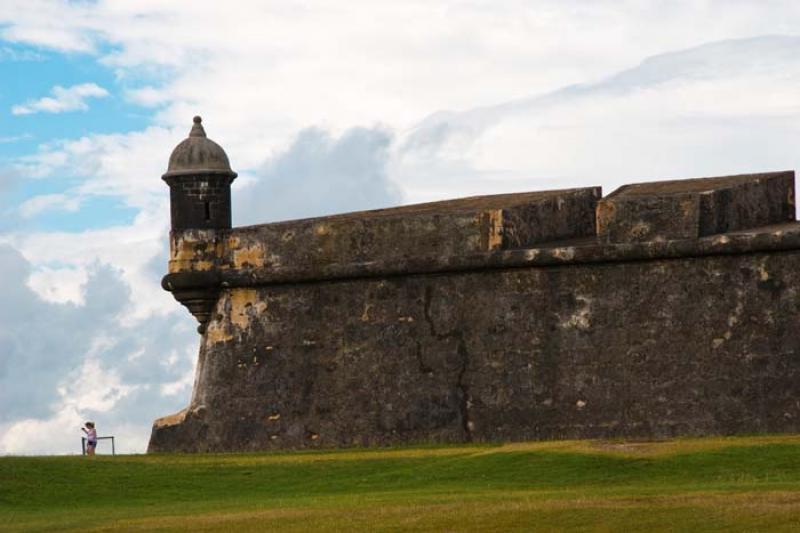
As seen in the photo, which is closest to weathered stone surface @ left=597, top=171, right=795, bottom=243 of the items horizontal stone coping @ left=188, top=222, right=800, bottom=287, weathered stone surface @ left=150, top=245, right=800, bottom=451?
horizontal stone coping @ left=188, top=222, right=800, bottom=287

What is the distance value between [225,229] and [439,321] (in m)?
3.84

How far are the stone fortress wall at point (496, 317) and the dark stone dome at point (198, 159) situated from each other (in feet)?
0.11

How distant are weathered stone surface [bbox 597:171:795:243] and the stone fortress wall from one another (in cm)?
3

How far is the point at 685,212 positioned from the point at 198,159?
7311mm

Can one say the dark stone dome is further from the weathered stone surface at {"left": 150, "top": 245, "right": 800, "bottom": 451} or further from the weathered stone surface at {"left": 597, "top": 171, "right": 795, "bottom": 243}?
the weathered stone surface at {"left": 597, "top": 171, "right": 795, "bottom": 243}

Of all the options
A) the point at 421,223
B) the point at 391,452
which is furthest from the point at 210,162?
the point at 391,452

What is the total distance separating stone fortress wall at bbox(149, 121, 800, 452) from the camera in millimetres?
22484

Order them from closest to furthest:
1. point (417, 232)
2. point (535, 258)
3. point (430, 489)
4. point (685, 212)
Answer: point (430, 489) → point (685, 212) → point (535, 258) → point (417, 232)

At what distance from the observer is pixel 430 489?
1952cm

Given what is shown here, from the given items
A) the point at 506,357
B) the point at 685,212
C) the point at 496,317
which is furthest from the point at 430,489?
the point at 685,212

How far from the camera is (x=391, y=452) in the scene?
2292cm

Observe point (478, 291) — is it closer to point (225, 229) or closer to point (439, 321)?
point (439, 321)

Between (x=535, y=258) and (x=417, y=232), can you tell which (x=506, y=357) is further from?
(x=417, y=232)

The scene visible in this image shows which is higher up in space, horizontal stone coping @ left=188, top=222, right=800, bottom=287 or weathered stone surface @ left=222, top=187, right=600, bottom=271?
weathered stone surface @ left=222, top=187, right=600, bottom=271
